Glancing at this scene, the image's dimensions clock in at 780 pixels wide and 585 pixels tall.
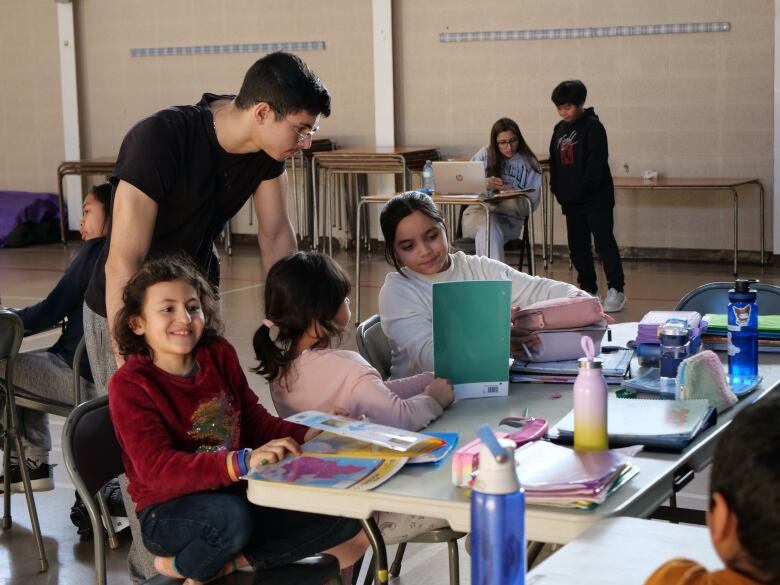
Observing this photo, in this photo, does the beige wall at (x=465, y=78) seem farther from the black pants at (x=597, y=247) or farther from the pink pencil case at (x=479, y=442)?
the pink pencil case at (x=479, y=442)

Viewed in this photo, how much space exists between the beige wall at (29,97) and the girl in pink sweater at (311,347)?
9654mm

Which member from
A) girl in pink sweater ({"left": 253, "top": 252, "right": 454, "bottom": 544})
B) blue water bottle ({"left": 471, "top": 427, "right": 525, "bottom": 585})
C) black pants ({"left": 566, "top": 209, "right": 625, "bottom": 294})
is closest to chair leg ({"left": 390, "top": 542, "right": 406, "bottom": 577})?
girl in pink sweater ({"left": 253, "top": 252, "right": 454, "bottom": 544})

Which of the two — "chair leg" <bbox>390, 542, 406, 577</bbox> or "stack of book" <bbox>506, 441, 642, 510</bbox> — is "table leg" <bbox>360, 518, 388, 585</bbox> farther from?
"chair leg" <bbox>390, 542, 406, 577</bbox>

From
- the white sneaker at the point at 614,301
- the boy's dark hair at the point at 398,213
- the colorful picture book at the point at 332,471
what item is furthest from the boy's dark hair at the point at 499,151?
the colorful picture book at the point at 332,471

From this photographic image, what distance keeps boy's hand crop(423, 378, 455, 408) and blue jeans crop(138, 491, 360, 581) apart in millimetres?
310

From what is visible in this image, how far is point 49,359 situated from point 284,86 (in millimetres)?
1565

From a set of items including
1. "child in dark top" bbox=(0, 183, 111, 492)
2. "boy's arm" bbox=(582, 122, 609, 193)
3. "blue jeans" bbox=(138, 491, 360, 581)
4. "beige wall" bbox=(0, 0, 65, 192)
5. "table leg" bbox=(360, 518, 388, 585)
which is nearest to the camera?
"table leg" bbox=(360, 518, 388, 585)

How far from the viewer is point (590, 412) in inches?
73.8

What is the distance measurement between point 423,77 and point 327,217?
1.43 meters

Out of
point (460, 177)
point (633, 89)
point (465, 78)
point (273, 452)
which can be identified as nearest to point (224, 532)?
point (273, 452)

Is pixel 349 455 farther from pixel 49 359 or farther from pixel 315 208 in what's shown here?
pixel 315 208

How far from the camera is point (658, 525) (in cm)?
159

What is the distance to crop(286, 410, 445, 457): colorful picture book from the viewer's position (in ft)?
6.29

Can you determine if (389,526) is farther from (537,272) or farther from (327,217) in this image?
(327,217)
